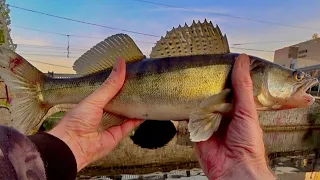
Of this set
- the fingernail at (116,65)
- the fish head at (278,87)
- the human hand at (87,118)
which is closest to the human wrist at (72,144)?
the human hand at (87,118)

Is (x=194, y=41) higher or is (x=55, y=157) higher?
(x=194, y=41)

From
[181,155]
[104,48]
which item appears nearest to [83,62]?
[104,48]

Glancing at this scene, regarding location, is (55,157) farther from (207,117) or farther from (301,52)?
(301,52)

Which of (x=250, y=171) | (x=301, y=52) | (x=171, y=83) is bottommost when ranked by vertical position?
(x=250, y=171)

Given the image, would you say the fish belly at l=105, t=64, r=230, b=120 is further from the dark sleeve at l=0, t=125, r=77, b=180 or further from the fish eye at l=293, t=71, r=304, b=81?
the dark sleeve at l=0, t=125, r=77, b=180

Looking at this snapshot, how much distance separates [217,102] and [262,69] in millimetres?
325

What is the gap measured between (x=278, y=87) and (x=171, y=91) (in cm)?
55

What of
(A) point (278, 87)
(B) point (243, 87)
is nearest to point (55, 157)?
(B) point (243, 87)

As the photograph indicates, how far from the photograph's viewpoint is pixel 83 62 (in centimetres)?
200

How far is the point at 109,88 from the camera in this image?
5.79 feet

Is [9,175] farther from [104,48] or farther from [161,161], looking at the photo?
[161,161]

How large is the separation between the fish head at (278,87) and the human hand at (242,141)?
0.39 feet

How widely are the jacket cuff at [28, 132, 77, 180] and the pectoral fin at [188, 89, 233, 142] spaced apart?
575 millimetres

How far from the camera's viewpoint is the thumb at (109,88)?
177 cm
